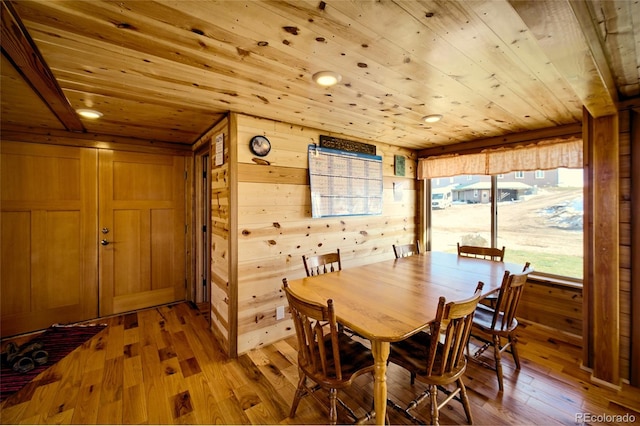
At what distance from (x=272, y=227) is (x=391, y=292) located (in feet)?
4.30

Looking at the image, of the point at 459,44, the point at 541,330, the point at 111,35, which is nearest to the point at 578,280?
the point at 541,330

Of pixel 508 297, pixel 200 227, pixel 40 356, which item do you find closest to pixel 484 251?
pixel 508 297

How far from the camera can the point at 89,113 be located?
231cm

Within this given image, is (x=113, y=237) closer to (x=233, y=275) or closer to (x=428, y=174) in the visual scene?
(x=233, y=275)

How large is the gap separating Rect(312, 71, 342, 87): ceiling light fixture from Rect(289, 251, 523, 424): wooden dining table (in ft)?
4.53

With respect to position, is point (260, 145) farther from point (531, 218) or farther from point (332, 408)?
point (531, 218)

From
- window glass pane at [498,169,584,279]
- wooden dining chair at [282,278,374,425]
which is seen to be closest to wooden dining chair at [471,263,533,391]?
wooden dining chair at [282,278,374,425]

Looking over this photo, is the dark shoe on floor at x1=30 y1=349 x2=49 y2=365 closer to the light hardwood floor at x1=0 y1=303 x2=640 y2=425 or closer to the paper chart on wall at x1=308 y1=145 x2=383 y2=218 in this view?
the light hardwood floor at x1=0 y1=303 x2=640 y2=425

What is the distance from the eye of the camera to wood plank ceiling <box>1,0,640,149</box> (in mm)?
1086

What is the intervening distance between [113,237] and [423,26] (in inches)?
146

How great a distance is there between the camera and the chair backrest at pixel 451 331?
50.0 inches

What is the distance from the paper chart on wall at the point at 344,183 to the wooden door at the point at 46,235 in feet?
8.47

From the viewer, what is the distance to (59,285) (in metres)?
2.86

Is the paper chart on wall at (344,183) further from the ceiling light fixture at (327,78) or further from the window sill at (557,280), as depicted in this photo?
the window sill at (557,280)
